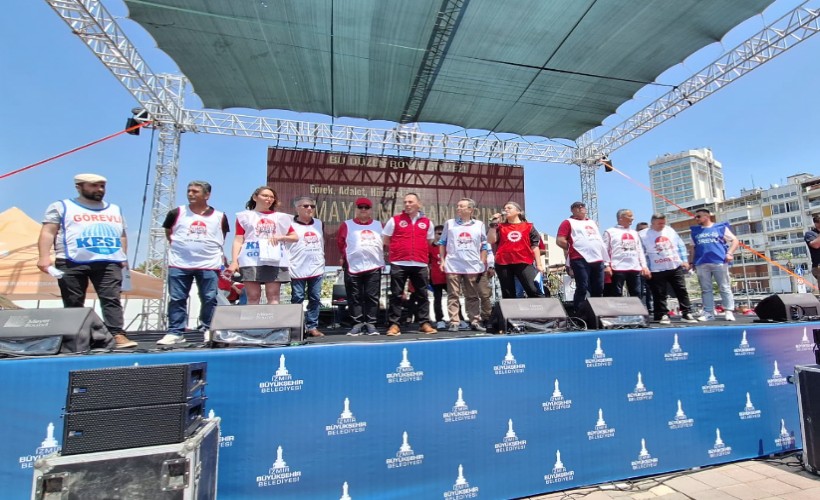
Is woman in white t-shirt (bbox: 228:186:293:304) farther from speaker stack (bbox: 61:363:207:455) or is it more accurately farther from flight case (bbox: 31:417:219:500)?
flight case (bbox: 31:417:219:500)

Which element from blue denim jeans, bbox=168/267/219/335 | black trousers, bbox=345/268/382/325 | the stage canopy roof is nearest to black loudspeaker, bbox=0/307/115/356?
blue denim jeans, bbox=168/267/219/335

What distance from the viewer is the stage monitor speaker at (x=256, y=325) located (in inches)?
87.8

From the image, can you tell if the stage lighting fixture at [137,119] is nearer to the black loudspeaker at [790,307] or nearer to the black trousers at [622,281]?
the black trousers at [622,281]

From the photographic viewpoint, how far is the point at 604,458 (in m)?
2.49

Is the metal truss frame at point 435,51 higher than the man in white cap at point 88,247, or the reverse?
the metal truss frame at point 435,51

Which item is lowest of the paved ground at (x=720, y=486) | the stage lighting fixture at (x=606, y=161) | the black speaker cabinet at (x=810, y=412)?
the paved ground at (x=720, y=486)

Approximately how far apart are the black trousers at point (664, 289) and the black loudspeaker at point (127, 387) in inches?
181

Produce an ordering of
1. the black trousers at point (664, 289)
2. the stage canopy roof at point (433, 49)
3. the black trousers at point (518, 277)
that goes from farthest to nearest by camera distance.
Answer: the stage canopy roof at point (433, 49) < the black trousers at point (664, 289) < the black trousers at point (518, 277)

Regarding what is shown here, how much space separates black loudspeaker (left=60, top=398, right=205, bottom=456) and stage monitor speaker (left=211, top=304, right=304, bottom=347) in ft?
2.63

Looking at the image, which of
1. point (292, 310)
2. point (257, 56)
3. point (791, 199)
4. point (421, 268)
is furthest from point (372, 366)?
point (791, 199)

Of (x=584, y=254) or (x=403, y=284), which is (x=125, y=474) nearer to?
(x=403, y=284)

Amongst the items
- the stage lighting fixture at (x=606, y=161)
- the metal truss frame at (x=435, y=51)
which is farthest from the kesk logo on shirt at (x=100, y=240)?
the stage lighting fixture at (x=606, y=161)

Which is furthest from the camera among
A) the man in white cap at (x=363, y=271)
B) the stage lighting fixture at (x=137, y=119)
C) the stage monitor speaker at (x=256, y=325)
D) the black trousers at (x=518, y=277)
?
the stage lighting fixture at (x=137, y=119)

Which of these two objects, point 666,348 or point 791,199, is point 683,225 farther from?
point 666,348
